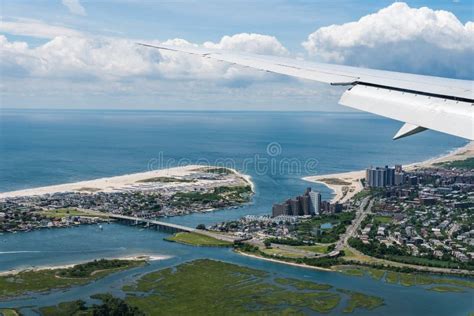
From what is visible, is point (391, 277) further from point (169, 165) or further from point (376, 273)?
point (169, 165)

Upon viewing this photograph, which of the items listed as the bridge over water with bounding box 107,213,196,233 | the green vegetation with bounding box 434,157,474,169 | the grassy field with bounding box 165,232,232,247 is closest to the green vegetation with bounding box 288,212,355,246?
the grassy field with bounding box 165,232,232,247

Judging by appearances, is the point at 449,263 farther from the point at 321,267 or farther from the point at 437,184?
the point at 437,184

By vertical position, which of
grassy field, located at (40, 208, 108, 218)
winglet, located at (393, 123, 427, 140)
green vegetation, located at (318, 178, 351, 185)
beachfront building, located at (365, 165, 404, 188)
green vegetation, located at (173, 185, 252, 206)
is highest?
winglet, located at (393, 123, 427, 140)

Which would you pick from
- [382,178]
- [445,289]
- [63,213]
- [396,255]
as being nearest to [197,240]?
[396,255]

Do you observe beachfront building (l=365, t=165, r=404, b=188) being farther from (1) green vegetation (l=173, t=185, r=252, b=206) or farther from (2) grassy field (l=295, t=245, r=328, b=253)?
(2) grassy field (l=295, t=245, r=328, b=253)

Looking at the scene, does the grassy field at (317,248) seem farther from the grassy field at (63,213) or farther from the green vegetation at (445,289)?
the grassy field at (63,213)

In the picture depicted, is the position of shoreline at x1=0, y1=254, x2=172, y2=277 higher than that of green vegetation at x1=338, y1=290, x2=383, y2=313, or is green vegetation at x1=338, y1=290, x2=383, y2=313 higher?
shoreline at x1=0, y1=254, x2=172, y2=277

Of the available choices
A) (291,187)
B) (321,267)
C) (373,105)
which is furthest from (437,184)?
(373,105)

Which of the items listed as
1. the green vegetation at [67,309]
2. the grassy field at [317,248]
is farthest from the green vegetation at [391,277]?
the green vegetation at [67,309]
